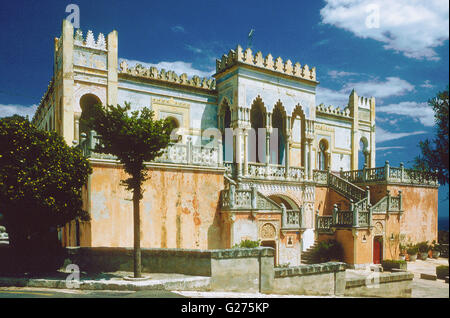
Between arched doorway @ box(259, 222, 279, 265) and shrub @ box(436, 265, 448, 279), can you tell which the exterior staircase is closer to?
arched doorway @ box(259, 222, 279, 265)

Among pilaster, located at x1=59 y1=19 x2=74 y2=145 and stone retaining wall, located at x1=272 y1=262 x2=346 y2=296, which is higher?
pilaster, located at x1=59 y1=19 x2=74 y2=145

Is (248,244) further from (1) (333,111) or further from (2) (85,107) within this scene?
(1) (333,111)

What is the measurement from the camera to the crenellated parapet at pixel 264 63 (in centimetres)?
2209

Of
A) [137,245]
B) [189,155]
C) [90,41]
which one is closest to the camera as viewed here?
[137,245]

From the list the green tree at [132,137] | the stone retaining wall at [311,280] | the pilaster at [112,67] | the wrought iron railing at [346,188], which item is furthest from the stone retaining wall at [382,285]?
the pilaster at [112,67]

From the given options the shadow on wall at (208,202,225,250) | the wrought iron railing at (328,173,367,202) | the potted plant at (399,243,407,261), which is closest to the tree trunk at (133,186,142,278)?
the shadow on wall at (208,202,225,250)

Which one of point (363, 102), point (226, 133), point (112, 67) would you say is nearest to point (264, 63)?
point (226, 133)

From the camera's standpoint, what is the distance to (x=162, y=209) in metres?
15.9

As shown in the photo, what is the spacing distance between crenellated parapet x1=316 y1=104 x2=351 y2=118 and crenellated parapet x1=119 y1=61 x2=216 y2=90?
9.89 m

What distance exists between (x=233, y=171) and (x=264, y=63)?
7.07m

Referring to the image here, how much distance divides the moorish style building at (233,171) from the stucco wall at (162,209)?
0.14ft

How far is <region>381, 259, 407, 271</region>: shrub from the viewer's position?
21.5 m
